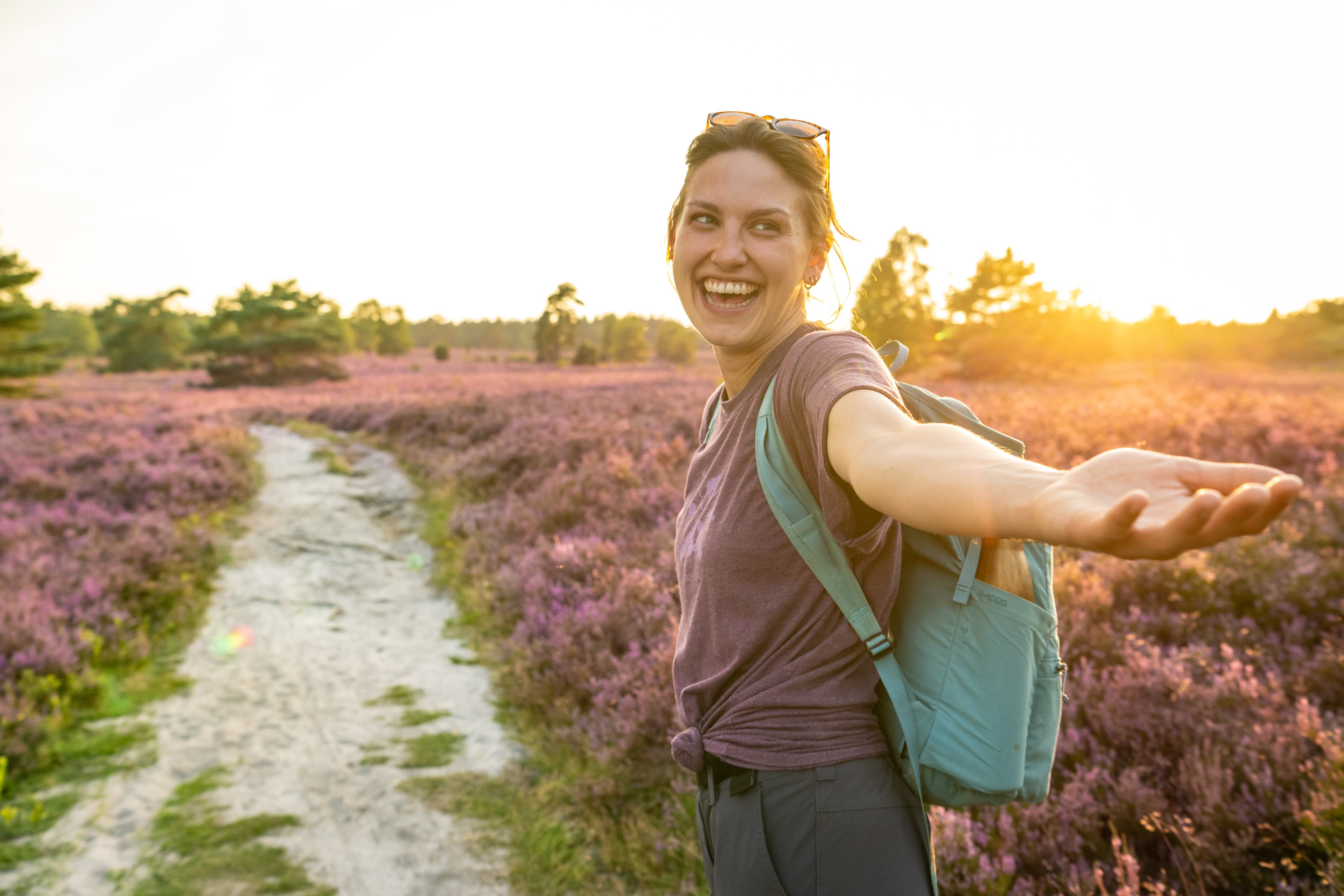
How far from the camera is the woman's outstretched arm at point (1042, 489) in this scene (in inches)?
26.4

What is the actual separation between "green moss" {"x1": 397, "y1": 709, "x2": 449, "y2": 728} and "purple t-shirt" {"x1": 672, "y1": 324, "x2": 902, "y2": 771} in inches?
144

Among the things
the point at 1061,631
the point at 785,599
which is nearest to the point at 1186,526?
the point at 785,599

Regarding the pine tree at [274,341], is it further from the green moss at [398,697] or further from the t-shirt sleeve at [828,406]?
the t-shirt sleeve at [828,406]

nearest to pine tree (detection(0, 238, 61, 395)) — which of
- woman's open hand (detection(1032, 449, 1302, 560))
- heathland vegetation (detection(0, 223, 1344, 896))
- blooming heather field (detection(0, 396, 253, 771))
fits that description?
heathland vegetation (detection(0, 223, 1344, 896))

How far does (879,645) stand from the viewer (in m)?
1.36

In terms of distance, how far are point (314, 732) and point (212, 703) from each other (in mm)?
989

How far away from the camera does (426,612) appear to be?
257 inches

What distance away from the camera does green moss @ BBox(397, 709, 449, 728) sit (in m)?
4.55

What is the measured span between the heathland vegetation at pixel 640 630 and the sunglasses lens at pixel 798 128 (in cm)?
59

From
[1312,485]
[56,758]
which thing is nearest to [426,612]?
[56,758]

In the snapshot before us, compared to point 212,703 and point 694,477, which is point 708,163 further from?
point 212,703

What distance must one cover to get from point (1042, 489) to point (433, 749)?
448 cm

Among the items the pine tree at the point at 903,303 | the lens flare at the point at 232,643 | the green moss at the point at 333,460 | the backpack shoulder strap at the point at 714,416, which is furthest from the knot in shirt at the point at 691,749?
the pine tree at the point at 903,303

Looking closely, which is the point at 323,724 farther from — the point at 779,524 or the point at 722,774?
the point at 779,524
